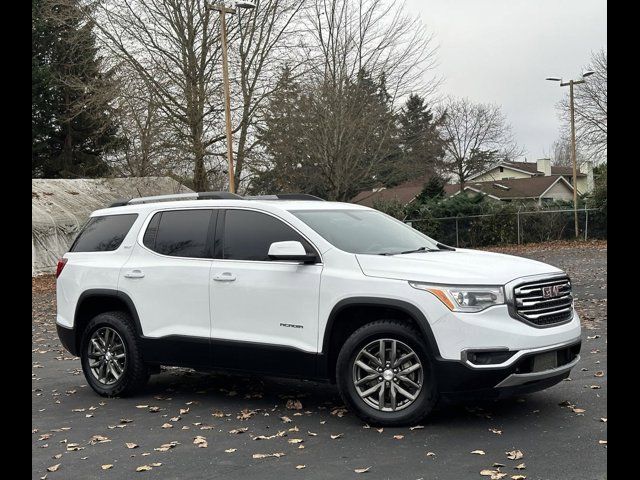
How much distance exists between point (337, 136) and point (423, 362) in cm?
2795

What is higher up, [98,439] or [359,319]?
[359,319]

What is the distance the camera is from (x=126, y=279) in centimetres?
812

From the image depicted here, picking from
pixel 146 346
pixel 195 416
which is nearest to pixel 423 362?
pixel 195 416

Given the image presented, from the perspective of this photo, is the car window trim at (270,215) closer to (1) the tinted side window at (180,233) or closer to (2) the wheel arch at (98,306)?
(1) the tinted side window at (180,233)

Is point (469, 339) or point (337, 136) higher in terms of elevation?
point (337, 136)

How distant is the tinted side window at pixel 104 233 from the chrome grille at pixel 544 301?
4260 mm

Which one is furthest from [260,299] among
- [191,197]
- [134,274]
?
[191,197]

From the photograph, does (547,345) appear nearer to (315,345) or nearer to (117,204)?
(315,345)

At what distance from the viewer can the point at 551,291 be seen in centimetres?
655

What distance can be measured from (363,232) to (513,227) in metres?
31.5

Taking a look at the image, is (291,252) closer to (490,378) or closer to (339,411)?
(339,411)

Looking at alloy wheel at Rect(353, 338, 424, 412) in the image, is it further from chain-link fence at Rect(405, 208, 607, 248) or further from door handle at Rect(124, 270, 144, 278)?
chain-link fence at Rect(405, 208, 607, 248)

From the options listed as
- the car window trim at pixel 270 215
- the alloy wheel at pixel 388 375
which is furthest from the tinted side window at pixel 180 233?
the alloy wheel at pixel 388 375
